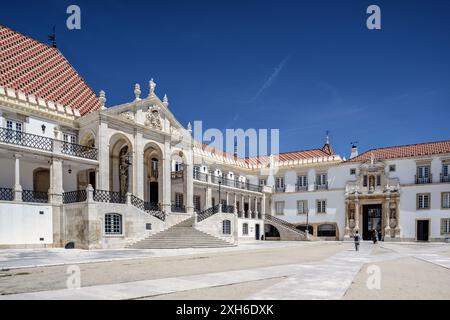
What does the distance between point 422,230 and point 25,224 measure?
111ft

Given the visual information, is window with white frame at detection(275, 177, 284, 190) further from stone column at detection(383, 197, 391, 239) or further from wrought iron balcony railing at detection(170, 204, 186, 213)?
wrought iron balcony railing at detection(170, 204, 186, 213)

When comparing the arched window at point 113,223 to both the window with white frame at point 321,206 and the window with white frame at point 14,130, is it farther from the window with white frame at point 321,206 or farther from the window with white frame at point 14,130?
the window with white frame at point 321,206

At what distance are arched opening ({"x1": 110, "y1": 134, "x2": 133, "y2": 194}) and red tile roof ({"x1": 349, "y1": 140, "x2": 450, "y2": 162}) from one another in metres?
24.6

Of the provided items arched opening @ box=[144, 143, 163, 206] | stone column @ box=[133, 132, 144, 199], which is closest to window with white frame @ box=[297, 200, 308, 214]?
arched opening @ box=[144, 143, 163, 206]

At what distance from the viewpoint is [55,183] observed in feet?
67.4

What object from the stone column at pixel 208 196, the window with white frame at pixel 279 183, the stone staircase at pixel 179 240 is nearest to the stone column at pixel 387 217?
the window with white frame at pixel 279 183

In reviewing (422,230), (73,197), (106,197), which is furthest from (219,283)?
(422,230)

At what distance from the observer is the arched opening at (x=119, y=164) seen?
87.2 ft

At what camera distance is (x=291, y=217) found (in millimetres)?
41906

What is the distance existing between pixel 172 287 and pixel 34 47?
26.0 metres

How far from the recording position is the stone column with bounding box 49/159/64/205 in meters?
20.4

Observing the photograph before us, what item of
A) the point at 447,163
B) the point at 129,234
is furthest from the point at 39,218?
the point at 447,163

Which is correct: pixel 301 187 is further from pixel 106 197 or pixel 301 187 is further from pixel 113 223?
pixel 113 223
